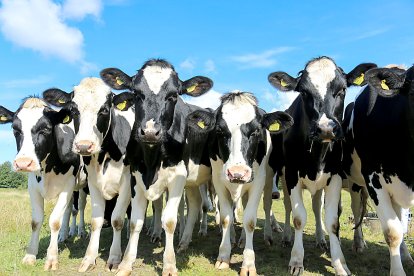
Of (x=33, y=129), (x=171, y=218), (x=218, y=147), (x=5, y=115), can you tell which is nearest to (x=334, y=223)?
(x=218, y=147)

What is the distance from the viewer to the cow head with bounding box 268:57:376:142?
19.8 ft

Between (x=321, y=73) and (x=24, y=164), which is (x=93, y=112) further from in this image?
(x=321, y=73)

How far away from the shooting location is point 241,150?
21.5 feet

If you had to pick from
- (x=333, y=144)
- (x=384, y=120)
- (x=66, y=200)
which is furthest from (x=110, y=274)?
(x=384, y=120)

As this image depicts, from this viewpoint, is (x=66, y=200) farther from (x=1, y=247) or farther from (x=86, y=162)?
(x=1, y=247)

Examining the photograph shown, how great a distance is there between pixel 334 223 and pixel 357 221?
255cm

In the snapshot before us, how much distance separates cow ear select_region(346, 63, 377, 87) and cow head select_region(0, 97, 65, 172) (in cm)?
508

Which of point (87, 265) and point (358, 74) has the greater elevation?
point (358, 74)

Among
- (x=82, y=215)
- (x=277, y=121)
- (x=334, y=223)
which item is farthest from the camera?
(x=82, y=215)

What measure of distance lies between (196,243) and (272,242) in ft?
5.24

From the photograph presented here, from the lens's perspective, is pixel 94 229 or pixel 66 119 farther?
pixel 66 119

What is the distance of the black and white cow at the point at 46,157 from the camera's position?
23.8ft

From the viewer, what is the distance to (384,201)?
20.8 feet

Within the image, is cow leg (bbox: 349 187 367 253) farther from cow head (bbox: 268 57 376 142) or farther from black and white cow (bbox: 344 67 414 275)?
cow head (bbox: 268 57 376 142)
